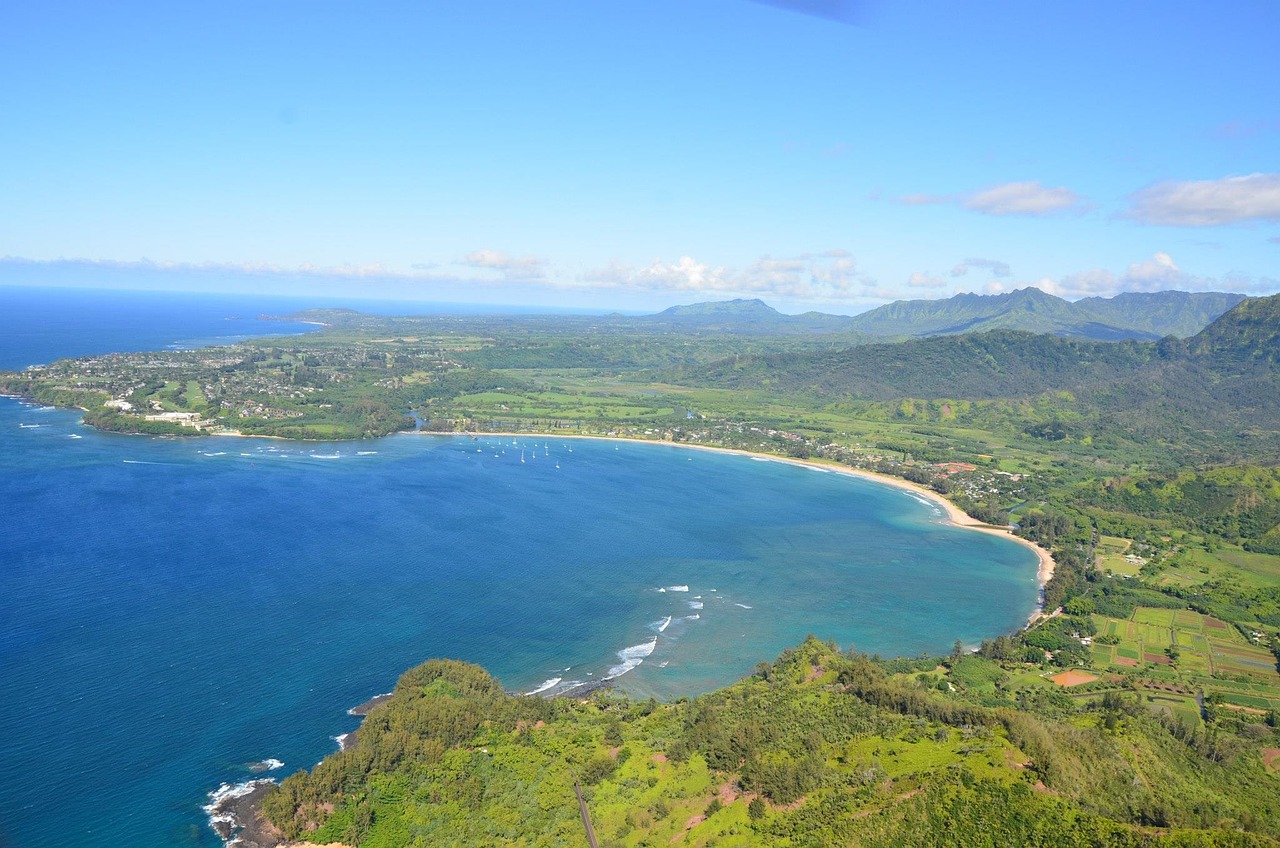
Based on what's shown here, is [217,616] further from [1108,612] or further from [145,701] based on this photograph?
[1108,612]

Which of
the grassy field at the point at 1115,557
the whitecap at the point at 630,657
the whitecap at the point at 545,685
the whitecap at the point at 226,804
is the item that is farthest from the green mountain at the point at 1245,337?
the whitecap at the point at 226,804

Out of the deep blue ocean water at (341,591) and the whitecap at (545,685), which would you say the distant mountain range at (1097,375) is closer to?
the deep blue ocean water at (341,591)

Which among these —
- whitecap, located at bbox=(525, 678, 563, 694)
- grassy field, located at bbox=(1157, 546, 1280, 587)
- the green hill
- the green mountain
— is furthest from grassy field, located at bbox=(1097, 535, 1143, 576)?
the green mountain

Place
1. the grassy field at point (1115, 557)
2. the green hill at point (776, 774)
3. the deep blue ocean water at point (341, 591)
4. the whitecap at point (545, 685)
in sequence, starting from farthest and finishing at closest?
the grassy field at point (1115, 557) → the whitecap at point (545, 685) → the deep blue ocean water at point (341, 591) → the green hill at point (776, 774)

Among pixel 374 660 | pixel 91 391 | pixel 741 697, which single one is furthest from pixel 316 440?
pixel 741 697

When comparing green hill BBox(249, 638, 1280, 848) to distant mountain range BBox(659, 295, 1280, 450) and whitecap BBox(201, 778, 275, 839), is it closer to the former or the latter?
whitecap BBox(201, 778, 275, 839)

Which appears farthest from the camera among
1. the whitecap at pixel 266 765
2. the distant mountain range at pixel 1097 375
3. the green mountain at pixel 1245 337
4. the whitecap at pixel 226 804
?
the green mountain at pixel 1245 337

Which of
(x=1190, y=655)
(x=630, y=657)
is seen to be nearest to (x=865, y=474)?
(x=1190, y=655)

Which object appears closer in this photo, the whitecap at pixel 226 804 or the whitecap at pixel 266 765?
the whitecap at pixel 226 804
